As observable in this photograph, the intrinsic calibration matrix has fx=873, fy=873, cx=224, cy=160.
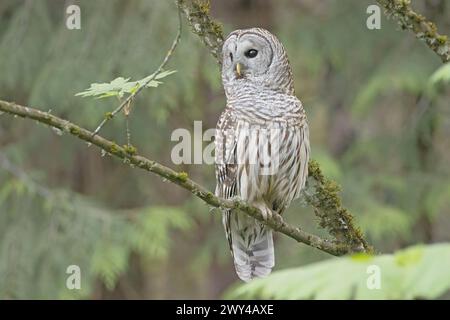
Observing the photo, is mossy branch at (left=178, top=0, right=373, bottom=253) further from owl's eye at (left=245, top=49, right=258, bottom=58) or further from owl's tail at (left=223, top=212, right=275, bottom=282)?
owl's tail at (left=223, top=212, right=275, bottom=282)

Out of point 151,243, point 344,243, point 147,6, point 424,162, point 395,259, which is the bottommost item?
point 395,259

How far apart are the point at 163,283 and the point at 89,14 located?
5.17 m

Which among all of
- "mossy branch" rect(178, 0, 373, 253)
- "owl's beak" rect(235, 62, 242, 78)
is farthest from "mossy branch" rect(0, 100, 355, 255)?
"owl's beak" rect(235, 62, 242, 78)

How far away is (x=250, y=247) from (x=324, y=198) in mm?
1011

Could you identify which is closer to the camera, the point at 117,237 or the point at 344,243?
the point at 344,243

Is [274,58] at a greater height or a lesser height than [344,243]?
greater

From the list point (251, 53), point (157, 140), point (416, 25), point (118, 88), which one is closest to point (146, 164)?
point (118, 88)

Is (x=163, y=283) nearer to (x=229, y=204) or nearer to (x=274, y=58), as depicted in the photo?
(x=274, y=58)

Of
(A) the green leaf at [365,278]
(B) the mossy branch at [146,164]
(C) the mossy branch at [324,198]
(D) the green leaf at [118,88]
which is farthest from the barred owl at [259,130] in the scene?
(A) the green leaf at [365,278]

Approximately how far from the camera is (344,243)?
3992 mm

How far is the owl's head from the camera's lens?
14.9 feet

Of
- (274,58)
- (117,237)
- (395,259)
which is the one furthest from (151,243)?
(395,259)

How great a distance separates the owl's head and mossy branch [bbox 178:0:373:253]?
29 cm

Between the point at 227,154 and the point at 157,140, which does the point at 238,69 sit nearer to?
the point at 227,154
